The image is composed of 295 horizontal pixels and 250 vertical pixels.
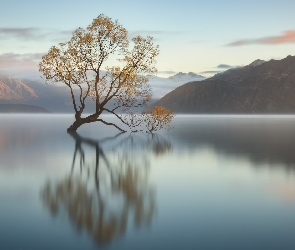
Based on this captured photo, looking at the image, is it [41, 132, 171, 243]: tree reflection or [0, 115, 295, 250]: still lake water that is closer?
[0, 115, 295, 250]: still lake water

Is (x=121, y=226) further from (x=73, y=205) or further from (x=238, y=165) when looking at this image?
(x=238, y=165)

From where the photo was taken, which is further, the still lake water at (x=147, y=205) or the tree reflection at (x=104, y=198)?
the tree reflection at (x=104, y=198)

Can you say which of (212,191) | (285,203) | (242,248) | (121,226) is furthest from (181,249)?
(212,191)

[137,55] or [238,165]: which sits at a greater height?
[137,55]

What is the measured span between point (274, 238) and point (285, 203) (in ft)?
15.3

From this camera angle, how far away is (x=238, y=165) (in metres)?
27.0

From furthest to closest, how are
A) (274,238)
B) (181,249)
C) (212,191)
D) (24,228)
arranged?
(212,191) < (24,228) < (274,238) < (181,249)

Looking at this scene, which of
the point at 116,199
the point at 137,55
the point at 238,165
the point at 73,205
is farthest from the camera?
the point at 137,55

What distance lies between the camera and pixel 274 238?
11.3 meters

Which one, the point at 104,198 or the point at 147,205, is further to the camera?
the point at 104,198

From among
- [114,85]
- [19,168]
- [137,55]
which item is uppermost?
[137,55]

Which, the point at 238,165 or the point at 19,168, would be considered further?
the point at 238,165

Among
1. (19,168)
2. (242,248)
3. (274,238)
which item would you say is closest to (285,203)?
(274,238)

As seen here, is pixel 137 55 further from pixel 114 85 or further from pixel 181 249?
pixel 181 249
